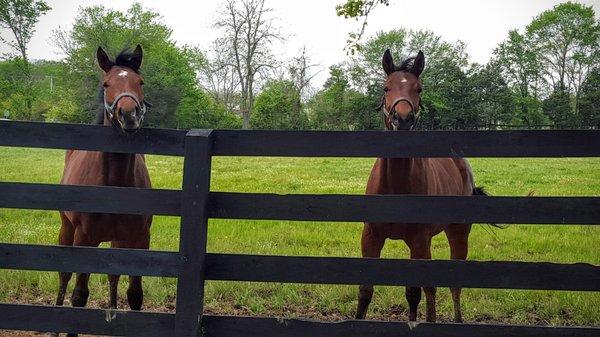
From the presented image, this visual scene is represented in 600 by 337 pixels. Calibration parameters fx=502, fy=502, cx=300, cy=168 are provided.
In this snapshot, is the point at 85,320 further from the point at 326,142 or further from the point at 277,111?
the point at 277,111

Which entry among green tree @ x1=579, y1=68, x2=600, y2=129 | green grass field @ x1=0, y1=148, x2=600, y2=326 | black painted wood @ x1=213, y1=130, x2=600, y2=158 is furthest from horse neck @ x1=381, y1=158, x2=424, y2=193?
green tree @ x1=579, y1=68, x2=600, y2=129

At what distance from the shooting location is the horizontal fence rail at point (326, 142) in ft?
10.1

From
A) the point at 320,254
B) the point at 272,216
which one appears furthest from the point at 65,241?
the point at 320,254

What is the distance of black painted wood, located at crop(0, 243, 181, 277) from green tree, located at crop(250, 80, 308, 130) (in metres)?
40.9

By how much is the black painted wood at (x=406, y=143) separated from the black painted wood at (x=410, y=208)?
10.8 inches

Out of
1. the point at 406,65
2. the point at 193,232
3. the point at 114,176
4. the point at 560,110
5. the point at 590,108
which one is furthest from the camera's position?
the point at 560,110

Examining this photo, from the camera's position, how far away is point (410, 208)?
313 cm

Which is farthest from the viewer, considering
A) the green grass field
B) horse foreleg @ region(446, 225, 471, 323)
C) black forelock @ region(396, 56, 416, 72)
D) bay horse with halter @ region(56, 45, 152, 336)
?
horse foreleg @ region(446, 225, 471, 323)

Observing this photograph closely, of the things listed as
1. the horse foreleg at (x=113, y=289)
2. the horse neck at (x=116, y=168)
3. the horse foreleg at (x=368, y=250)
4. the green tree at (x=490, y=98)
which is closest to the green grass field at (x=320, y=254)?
the horse foreleg at (x=113, y=289)

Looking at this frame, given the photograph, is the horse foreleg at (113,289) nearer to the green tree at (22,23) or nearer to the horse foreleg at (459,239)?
the horse foreleg at (459,239)

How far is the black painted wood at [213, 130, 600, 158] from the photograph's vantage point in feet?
10.1

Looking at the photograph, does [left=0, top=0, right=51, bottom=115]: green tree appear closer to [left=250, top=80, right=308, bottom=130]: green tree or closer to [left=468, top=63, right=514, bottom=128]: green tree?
[left=250, top=80, right=308, bottom=130]: green tree

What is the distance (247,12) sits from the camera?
4331 cm

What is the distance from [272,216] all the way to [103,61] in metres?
2.41
